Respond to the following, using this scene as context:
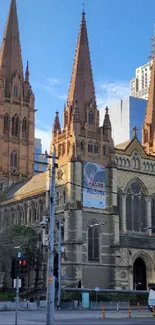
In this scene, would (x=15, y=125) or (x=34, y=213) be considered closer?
(x=34, y=213)

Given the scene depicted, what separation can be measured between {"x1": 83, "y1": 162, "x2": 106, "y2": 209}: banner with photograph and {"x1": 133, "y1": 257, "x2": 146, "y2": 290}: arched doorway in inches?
313

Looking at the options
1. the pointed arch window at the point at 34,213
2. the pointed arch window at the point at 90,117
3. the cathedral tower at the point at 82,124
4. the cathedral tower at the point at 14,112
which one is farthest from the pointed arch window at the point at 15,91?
the pointed arch window at the point at 90,117

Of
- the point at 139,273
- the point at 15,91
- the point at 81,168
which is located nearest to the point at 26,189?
the point at 81,168

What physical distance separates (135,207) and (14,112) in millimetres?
37313

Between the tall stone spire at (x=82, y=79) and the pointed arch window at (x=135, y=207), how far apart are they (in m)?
10.6

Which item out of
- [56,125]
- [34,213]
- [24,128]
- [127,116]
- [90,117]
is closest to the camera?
[90,117]

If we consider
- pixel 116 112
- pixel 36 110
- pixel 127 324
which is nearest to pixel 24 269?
pixel 127 324

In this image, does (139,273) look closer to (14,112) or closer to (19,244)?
(19,244)

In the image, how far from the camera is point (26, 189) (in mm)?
77625

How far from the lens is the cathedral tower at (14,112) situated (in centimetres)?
9169

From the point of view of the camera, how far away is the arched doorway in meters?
62.6

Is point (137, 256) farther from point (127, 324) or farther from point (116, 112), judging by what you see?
point (116, 112)

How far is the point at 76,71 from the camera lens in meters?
68.4

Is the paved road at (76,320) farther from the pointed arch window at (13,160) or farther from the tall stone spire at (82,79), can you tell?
the pointed arch window at (13,160)
